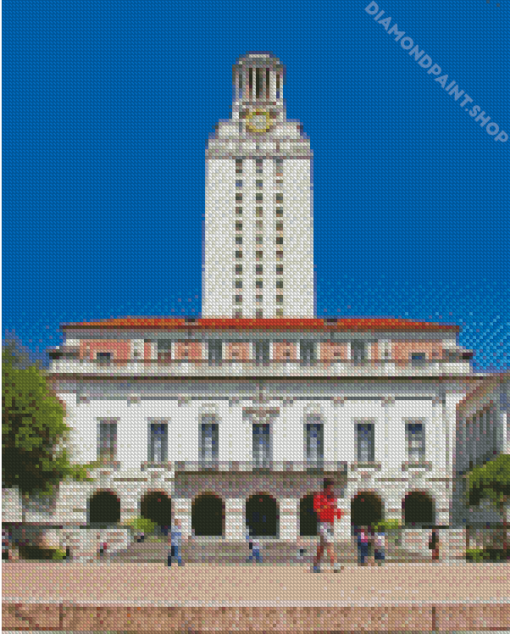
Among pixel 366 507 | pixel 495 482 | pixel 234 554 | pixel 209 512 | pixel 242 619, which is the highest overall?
pixel 495 482

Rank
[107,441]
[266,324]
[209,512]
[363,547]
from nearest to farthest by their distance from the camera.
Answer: [363,547] → [209,512] → [107,441] → [266,324]

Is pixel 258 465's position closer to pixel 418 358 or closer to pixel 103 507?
pixel 103 507

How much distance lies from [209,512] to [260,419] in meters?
2.39

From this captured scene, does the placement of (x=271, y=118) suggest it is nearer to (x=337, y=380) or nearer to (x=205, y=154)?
(x=205, y=154)

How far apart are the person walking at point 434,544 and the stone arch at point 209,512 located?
8495mm

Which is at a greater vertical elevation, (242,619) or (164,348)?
(164,348)

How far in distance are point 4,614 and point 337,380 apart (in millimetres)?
17076

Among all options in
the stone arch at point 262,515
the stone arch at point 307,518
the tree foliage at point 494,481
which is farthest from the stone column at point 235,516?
the tree foliage at point 494,481

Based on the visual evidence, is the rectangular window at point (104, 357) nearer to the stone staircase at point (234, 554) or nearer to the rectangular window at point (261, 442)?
the rectangular window at point (261, 442)

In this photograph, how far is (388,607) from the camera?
569cm

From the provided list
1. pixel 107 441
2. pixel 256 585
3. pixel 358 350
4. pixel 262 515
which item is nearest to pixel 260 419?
pixel 262 515

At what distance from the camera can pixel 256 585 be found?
7.83 metres

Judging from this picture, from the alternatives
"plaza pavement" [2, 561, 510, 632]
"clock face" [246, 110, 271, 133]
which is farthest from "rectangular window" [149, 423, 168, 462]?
"clock face" [246, 110, 271, 133]

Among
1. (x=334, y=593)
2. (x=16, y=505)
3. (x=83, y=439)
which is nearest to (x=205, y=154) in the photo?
(x=83, y=439)
